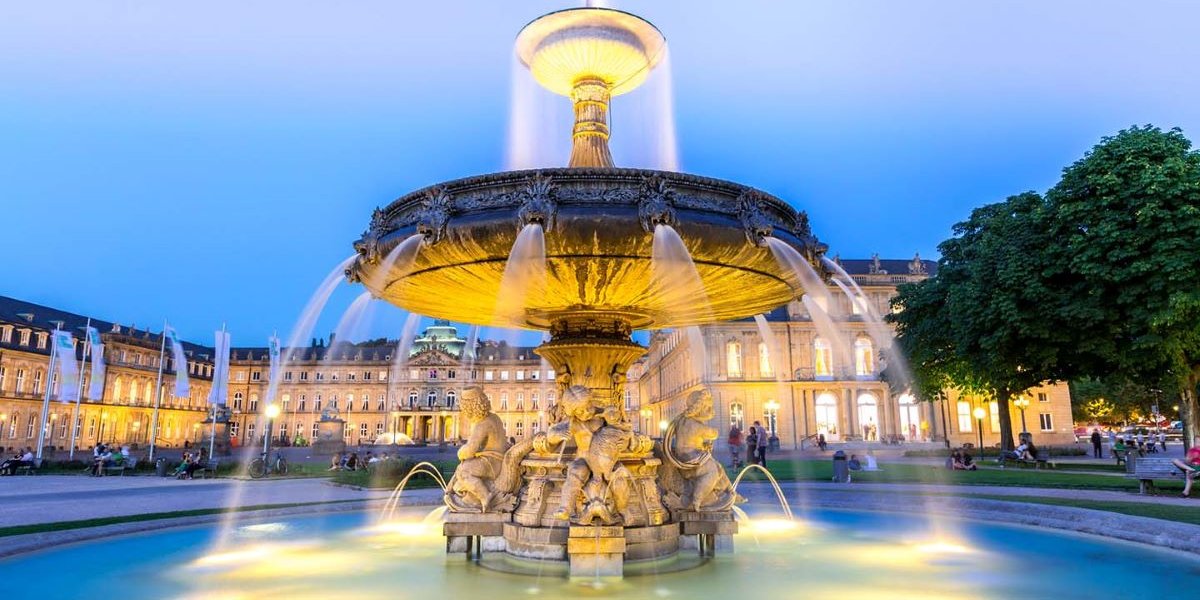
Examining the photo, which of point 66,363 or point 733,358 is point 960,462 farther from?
point 66,363

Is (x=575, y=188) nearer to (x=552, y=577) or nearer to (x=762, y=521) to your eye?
(x=552, y=577)

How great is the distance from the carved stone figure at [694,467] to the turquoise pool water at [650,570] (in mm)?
738

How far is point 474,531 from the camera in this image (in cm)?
727

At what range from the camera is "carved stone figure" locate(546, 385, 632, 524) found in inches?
256

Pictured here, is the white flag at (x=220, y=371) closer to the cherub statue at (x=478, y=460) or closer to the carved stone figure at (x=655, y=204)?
the cherub statue at (x=478, y=460)

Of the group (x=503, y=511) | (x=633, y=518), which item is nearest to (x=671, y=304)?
(x=633, y=518)

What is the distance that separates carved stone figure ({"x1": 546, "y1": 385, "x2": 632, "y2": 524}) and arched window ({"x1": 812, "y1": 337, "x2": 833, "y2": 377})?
56.9 meters

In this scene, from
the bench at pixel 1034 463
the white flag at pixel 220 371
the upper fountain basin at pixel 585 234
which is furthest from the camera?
the white flag at pixel 220 371

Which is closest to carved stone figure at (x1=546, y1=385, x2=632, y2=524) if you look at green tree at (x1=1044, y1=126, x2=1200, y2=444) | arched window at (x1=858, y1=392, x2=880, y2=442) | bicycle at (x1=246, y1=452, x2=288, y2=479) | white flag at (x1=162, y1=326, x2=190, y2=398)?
green tree at (x1=1044, y1=126, x2=1200, y2=444)

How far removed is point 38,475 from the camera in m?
28.2

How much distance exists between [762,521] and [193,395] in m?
101

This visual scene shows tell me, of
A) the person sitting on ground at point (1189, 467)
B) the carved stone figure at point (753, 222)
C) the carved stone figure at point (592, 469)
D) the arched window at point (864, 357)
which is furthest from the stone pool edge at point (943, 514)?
the arched window at point (864, 357)

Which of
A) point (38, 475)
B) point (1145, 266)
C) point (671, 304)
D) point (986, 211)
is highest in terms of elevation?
point (986, 211)

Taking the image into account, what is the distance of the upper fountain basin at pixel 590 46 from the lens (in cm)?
877
